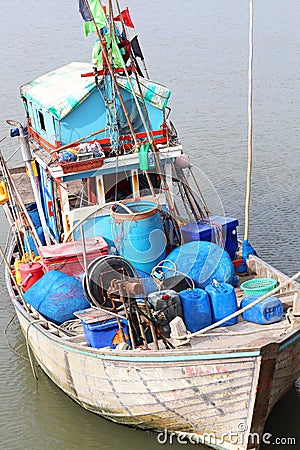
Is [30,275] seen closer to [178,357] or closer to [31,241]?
[31,241]

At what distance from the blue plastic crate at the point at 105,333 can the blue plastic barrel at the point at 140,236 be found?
1122 mm

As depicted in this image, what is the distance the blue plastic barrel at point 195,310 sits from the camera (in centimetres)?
841

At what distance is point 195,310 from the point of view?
8.43 m

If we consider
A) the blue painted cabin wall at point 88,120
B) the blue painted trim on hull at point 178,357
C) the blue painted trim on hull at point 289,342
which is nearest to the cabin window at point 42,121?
the blue painted cabin wall at point 88,120

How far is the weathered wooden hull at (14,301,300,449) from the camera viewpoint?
24.7 feet

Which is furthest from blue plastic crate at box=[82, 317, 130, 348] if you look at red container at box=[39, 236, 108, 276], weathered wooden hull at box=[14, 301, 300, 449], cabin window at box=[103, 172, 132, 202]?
cabin window at box=[103, 172, 132, 202]

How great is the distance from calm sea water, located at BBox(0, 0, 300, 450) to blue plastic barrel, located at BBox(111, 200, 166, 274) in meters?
0.97

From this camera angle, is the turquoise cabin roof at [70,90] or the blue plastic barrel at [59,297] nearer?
the blue plastic barrel at [59,297]

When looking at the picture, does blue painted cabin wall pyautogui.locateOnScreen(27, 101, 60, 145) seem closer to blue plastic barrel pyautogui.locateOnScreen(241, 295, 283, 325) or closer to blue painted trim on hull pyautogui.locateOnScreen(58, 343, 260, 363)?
blue painted trim on hull pyautogui.locateOnScreen(58, 343, 260, 363)

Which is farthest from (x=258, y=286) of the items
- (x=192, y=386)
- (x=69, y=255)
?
(x=69, y=255)

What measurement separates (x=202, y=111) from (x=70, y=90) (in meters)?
10.4

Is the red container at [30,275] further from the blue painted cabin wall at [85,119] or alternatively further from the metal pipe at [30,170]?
the blue painted cabin wall at [85,119]

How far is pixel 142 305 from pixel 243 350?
1.47 meters

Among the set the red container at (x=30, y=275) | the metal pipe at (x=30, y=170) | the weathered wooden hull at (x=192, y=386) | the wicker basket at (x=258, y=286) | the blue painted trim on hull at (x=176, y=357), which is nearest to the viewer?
the blue painted trim on hull at (x=176, y=357)
